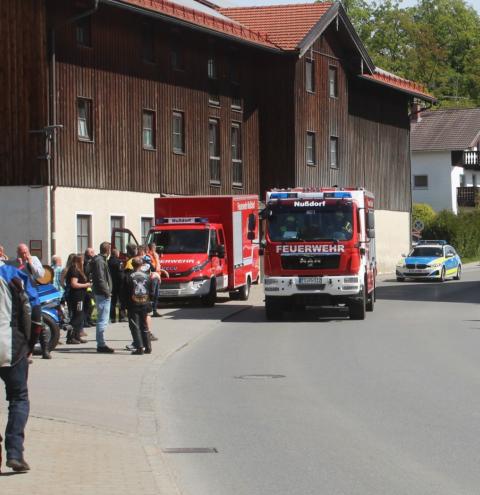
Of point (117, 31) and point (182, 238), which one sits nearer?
point (182, 238)

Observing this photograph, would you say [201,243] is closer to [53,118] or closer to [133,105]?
[53,118]

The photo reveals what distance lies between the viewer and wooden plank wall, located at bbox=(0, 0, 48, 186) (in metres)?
36.4

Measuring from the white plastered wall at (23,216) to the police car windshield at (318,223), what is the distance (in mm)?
9423

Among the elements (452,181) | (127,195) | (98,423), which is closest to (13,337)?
(98,423)

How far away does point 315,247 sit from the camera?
28.7 m

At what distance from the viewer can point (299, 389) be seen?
51.4ft

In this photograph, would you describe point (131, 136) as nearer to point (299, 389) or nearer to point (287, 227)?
point (287, 227)

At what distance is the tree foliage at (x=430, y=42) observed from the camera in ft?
365

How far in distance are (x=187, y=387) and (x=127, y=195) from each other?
80.5 feet

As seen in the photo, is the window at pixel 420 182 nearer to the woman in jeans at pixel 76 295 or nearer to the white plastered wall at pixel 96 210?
the white plastered wall at pixel 96 210

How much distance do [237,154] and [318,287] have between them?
21.2 meters

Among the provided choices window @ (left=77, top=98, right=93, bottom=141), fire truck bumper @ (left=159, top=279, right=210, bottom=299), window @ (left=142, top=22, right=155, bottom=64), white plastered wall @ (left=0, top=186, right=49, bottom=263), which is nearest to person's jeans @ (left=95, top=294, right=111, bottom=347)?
fire truck bumper @ (left=159, top=279, right=210, bottom=299)

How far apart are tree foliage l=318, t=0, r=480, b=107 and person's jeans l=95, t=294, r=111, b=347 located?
8887 cm

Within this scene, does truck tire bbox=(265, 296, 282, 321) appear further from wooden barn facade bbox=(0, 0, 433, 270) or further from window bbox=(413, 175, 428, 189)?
window bbox=(413, 175, 428, 189)
